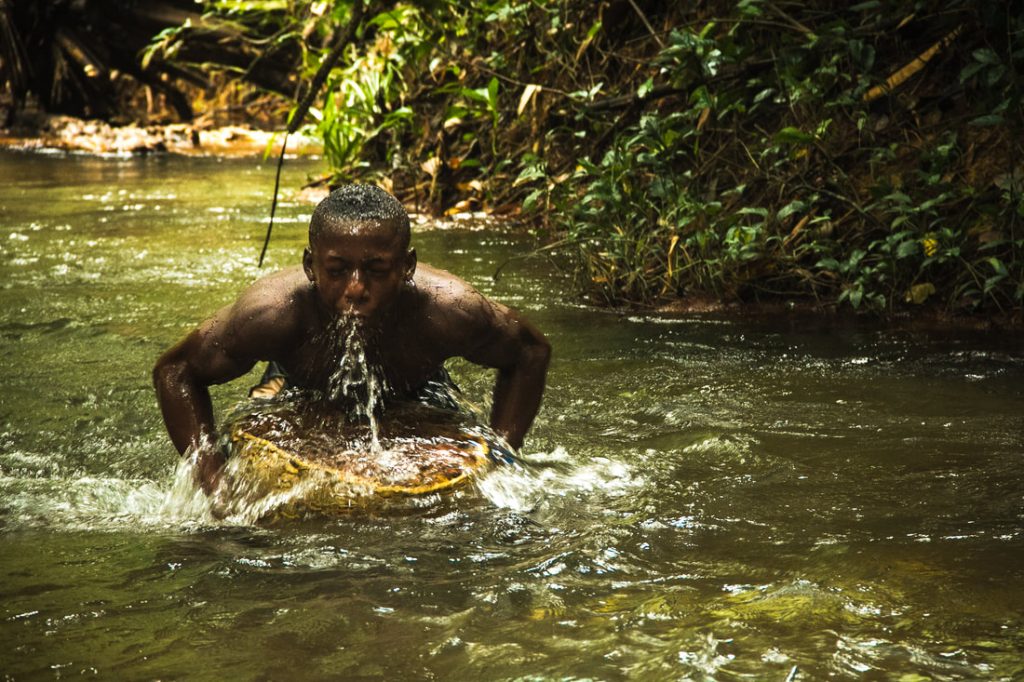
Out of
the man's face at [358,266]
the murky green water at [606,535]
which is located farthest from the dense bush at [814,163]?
the man's face at [358,266]

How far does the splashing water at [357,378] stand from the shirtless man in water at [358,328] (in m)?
0.02

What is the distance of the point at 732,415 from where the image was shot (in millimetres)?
4352

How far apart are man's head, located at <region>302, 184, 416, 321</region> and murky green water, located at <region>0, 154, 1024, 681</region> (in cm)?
56

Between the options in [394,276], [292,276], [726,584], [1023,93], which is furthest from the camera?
[1023,93]

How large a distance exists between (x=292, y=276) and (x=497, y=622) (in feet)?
4.41

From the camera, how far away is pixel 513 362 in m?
3.74

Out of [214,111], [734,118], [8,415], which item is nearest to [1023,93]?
[734,118]

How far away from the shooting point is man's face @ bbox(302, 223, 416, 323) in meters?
3.15

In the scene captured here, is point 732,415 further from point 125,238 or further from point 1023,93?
point 125,238

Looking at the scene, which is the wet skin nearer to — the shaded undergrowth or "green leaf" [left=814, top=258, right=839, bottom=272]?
the shaded undergrowth

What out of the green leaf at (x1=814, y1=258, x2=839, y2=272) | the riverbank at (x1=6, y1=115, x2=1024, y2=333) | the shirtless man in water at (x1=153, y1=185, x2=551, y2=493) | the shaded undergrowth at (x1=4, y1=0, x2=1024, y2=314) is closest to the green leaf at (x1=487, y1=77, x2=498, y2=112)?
the shaded undergrowth at (x1=4, y1=0, x2=1024, y2=314)

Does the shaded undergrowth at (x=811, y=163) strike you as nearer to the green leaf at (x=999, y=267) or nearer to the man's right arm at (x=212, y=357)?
the green leaf at (x=999, y=267)

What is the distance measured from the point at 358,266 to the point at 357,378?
529mm

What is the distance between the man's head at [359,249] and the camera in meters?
3.15
